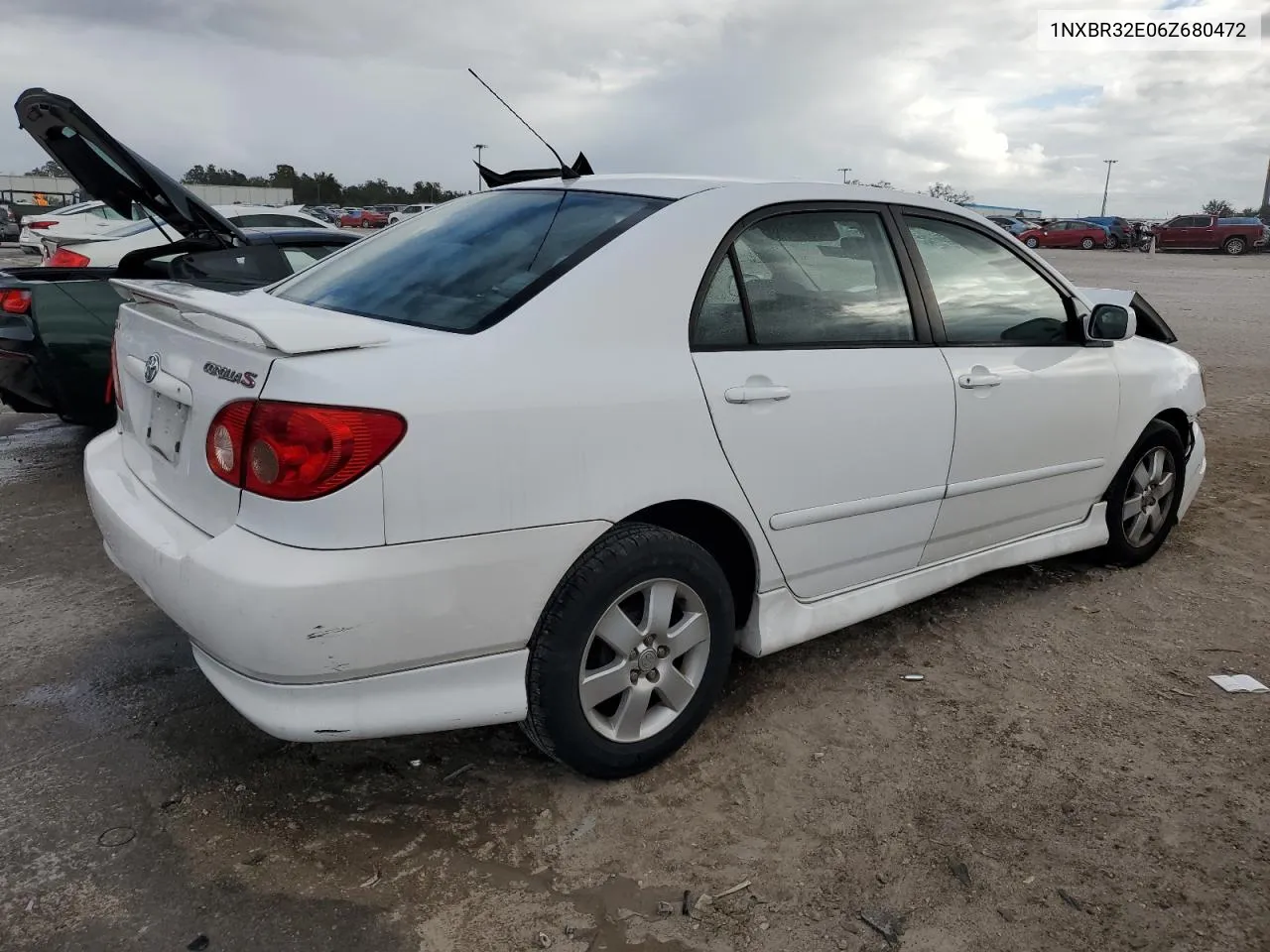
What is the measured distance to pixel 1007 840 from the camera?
2436mm

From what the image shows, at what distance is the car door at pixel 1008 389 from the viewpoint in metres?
3.30

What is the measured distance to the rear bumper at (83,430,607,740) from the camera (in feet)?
6.70

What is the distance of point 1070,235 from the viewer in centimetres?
4084

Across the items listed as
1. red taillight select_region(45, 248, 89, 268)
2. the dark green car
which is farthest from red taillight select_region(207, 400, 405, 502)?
red taillight select_region(45, 248, 89, 268)

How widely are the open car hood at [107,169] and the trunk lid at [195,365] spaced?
185cm

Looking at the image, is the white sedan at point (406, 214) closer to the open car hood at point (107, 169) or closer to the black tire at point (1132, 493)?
the open car hood at point (107, 169)

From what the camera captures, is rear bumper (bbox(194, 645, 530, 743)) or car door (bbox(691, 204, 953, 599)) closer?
rear bumper (bbox(194, 645, 530, 743))

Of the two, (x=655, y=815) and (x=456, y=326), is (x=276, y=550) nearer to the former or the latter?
(x=456, y=326)

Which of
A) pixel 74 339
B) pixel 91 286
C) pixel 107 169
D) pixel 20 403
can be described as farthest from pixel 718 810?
pixel 20 403

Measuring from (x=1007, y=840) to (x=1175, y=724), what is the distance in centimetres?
98

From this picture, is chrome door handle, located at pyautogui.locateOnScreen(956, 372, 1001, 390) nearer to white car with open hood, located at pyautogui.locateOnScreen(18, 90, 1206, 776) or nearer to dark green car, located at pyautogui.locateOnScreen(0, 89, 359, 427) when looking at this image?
white car with open hood, located at pyautogui.locateOnScreen(18, 90, 1206, 776)

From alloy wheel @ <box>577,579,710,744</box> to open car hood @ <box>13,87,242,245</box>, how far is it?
340 centimetres

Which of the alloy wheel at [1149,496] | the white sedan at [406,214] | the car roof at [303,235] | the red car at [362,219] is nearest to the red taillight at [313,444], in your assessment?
Result: the white sedan at [406,214]

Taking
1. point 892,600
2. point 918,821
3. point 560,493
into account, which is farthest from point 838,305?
point 918,821
